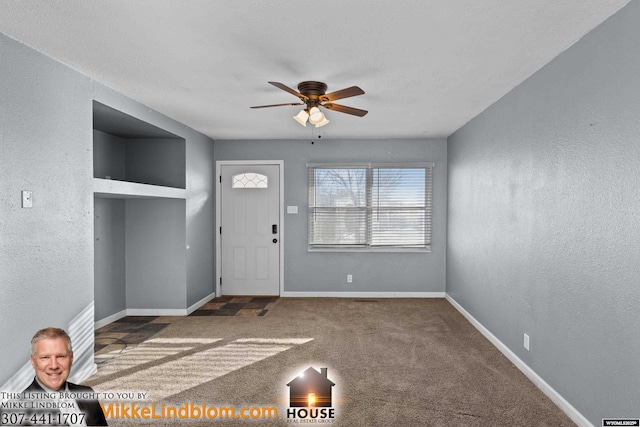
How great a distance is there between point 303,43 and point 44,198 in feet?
7.07

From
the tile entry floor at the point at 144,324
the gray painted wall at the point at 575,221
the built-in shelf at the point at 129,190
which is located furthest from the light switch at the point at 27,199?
the gray painted wall at the point at 575,221

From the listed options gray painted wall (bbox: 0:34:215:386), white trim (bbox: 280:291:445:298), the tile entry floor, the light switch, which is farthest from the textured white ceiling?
white trim (bbox: 280:291:445:298)

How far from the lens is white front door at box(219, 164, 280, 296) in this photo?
19.4ft

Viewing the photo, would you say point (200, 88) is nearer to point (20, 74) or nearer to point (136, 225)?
point (20, 74)

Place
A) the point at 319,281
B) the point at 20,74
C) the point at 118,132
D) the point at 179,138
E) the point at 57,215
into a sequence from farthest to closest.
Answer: the point at 319,281, the point at 179,138, the point at 118,132, the point at 57,215, the point at 20,74

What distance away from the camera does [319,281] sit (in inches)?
233

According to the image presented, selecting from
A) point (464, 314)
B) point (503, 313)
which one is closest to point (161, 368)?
point (503, 313)

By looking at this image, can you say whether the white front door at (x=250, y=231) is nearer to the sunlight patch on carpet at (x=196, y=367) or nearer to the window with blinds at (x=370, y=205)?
the window with blinds at (x=370, y=205)

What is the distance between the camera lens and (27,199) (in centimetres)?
253

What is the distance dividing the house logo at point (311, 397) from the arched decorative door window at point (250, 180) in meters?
3.29

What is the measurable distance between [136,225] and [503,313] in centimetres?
449

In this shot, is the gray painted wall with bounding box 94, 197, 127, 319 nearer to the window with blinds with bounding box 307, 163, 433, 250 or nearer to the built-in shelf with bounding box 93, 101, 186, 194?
the built-in shelf with bounding box 93, 101, 186, 194

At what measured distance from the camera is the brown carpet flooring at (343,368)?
2.56 m

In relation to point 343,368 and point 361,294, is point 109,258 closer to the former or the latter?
point 343,368
